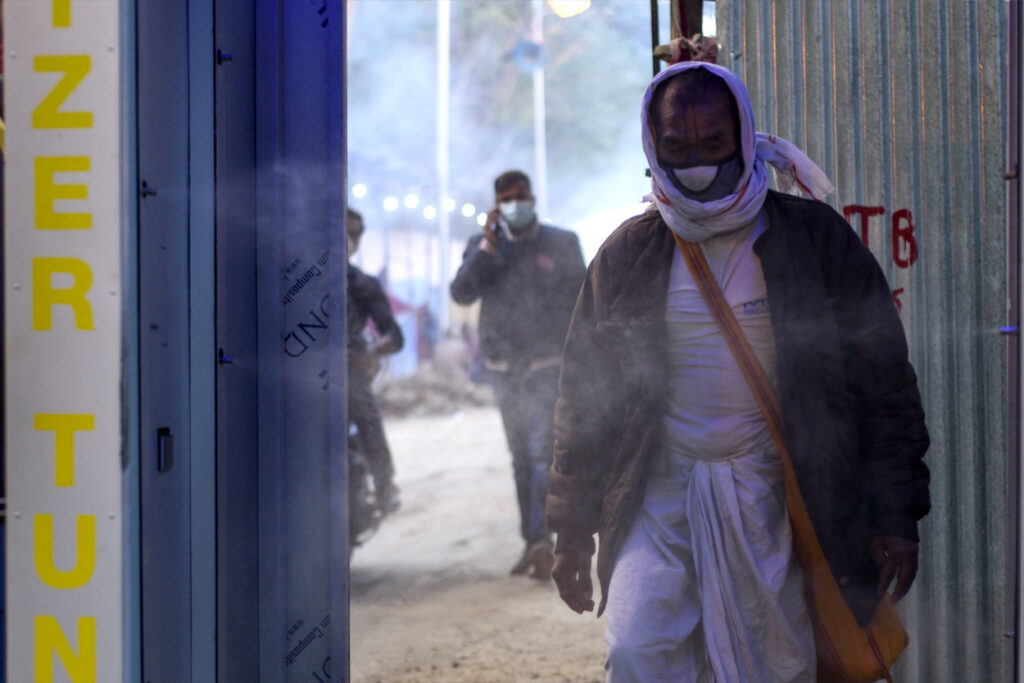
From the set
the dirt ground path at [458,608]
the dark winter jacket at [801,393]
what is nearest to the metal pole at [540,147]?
the dirt ground path at [458,608]

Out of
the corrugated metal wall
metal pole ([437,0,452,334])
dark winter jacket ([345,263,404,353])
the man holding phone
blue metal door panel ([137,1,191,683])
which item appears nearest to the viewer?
blue metal door panel ([137,1,191,683])

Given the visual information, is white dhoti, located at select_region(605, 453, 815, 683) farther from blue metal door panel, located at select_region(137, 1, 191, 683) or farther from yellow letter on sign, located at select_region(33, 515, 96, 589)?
yellow letter on sign, located at select_region(33, 515, 96, 589)

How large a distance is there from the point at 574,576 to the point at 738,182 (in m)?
0.99

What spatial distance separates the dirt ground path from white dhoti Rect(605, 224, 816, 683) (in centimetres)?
159

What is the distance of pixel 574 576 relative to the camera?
7.80 feet

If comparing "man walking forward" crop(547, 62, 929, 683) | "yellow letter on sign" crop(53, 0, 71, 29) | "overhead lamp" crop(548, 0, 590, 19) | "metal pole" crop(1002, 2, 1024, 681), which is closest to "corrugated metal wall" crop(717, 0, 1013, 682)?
"metal pole" crop(1002, 2, 1024, 681)

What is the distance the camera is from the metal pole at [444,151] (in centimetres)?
1736

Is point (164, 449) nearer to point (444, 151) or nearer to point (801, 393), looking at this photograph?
point (801, 393)

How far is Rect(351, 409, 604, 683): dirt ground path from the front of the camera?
389cm

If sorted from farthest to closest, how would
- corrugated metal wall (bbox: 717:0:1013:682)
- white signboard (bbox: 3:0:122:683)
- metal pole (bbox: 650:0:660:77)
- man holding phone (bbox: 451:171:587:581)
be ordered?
man holding phone (bbox: 451:171:587:581)
metal pole (bbox: 650:0:660:77)
corrugated metal wall (bbox: 717:0:1013:682)
white signboard (bbox: 3:0:122:683)

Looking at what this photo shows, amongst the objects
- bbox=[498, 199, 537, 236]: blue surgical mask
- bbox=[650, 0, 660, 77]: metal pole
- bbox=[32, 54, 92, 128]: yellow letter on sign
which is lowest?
bbox=[32, 54, 92, 128]: yellow letter on sign

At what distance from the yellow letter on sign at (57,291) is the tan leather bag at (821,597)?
1.30 metres

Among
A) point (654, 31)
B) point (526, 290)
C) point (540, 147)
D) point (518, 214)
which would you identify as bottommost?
point (526, 290)

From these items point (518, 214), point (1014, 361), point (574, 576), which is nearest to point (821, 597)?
point (574, 576)
